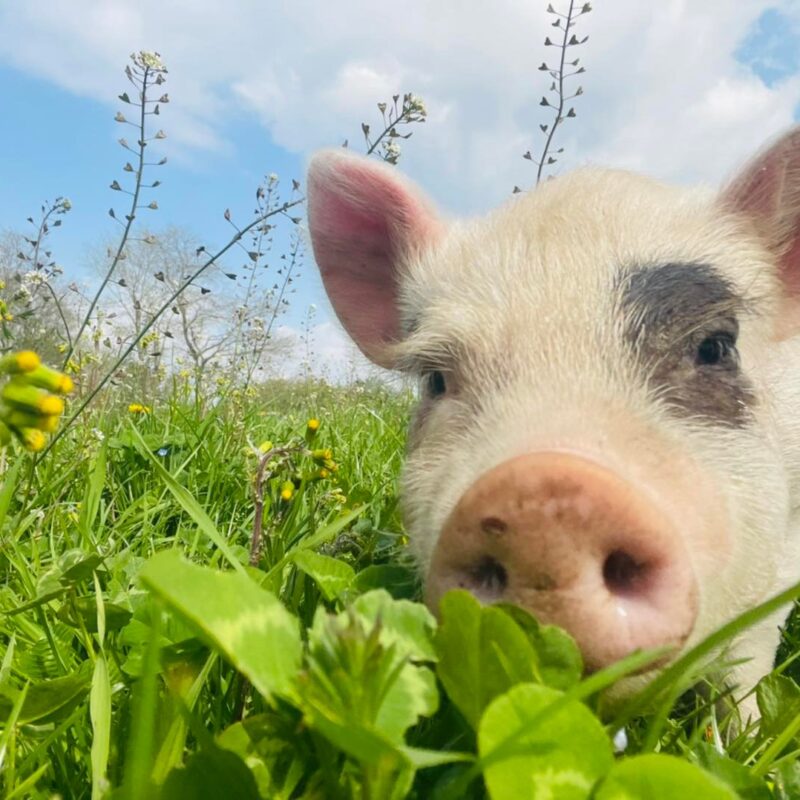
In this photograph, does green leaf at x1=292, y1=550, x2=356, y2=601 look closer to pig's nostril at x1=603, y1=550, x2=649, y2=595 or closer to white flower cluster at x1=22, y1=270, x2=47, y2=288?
pig's nostril at x1=603, y1=550, x2=649, y2=595

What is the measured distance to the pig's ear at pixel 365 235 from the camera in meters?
3.15

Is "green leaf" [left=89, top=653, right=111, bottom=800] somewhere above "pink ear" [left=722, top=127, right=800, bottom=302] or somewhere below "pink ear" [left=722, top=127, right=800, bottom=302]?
below

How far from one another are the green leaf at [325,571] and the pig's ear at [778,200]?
177 centimetres

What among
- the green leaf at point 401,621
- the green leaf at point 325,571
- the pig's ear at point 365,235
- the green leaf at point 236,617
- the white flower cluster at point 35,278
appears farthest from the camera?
the white flower cluster at point 35,278

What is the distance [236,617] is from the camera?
3.06 feet

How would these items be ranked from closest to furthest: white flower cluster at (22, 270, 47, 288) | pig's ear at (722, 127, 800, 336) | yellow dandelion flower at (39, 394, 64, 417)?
yellow dandelion flower at (39, 394, 64, 417) < pig's ear at (722, 127, 800, 336) < white flower cluster at (22, 270, 47, 288)

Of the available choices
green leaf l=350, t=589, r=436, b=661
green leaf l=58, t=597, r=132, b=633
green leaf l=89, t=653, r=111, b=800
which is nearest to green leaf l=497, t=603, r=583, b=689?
green leaf l=350, t=589, r=436, b=661

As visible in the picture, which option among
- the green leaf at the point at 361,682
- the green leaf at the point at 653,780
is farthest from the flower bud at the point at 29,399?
the green leaf at the point at 653,780

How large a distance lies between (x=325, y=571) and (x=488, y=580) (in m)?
0.35

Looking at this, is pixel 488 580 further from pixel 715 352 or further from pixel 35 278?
pixel 35 278

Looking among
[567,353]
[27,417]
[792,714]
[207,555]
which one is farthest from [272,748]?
[207,555]

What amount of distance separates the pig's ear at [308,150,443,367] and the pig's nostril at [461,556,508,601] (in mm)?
1816

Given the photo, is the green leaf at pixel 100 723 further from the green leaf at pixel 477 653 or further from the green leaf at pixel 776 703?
the green leaf at pixel 776 703

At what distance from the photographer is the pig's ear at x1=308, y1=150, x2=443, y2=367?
3.15 m
